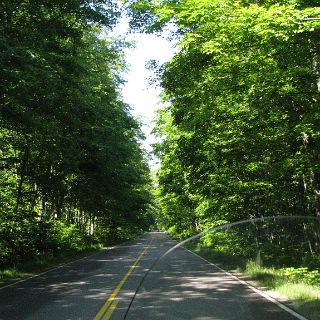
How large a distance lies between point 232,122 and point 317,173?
3.67 metres

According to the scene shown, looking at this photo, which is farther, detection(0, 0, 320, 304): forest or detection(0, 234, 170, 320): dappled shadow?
detection(0, 0, 320, 304): forest

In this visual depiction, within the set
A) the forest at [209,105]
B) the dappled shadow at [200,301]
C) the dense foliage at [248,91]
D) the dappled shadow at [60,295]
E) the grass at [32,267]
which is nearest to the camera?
the dappled shadow at [200,301]

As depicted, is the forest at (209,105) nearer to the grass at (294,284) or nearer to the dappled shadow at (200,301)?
the grass at (294,284)

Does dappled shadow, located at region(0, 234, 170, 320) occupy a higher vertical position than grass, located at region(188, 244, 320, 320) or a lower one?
higher

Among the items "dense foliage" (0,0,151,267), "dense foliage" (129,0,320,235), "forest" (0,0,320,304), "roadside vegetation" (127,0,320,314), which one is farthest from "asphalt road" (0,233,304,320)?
"dense foliage" (0,0,151,267)

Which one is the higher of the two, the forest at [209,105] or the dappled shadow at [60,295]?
the forest at [209,105]

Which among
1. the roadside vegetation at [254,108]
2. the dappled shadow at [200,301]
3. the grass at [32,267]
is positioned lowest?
the dappled shadow at [200,301]

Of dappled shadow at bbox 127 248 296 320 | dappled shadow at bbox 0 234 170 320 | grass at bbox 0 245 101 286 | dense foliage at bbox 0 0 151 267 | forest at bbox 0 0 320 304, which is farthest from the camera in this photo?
grass at bbox 0 245 101 286

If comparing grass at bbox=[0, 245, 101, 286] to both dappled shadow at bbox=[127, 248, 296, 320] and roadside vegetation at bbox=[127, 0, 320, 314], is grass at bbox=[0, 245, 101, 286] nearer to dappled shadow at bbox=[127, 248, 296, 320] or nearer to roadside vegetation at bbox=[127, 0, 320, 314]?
dappled shadow at bbox=[127, 248, 296, 320]

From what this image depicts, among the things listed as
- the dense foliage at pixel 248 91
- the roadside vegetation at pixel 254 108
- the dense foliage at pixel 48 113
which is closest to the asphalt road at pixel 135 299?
the roadside vegetation at pixel 254 108

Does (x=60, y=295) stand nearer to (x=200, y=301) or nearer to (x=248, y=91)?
(x=200, y=301)

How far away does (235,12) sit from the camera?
9.37m

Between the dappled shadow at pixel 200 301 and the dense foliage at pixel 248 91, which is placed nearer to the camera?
the dappled shadow at pixel 200 301

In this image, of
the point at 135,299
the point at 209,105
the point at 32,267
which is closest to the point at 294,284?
the point at 135,299
